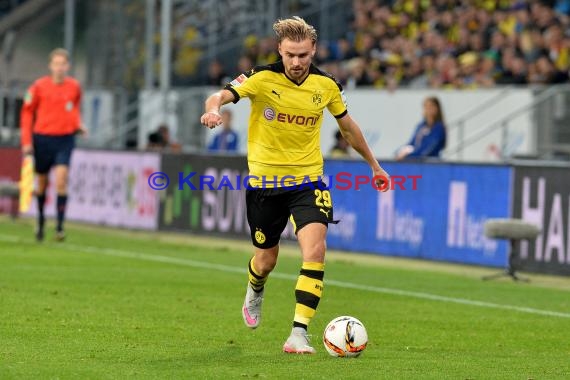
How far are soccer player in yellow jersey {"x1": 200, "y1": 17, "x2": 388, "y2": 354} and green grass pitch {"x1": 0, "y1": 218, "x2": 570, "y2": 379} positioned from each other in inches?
27.6

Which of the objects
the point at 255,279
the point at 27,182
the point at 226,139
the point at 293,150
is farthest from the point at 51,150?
the point at 293,150

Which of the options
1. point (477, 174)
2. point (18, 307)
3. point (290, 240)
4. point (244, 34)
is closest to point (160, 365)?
point (18, 307)

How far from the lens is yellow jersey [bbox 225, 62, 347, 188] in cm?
1012

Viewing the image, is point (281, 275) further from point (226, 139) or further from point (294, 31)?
point (226, 139)

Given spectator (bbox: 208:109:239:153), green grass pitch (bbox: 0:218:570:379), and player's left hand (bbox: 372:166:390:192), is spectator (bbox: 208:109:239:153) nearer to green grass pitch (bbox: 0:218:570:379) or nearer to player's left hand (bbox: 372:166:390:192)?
green grass pitch (bbox: 0:218:570:379)

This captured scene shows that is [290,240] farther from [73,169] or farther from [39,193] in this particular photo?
[73,169]

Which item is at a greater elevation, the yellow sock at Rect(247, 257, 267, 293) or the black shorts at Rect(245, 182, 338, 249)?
the black shorts at Rect(245, 182, 338, 249)

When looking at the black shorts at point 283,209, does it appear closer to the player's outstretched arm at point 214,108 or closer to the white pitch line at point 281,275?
the player's outstretched arm at point 214,108

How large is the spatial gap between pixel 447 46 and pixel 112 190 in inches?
265

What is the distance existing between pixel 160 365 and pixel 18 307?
3590 millimetres

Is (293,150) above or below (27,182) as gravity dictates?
above

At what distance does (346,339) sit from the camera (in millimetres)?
9508

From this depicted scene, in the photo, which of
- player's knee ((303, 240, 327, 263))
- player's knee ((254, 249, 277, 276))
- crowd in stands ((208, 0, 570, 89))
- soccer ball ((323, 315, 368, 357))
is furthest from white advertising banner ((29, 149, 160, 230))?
soccer ball ((323, 315, 368, 357))

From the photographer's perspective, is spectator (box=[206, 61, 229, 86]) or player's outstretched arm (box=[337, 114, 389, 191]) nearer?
player's outstretched arm (box=[337, 114, 389, 191])
